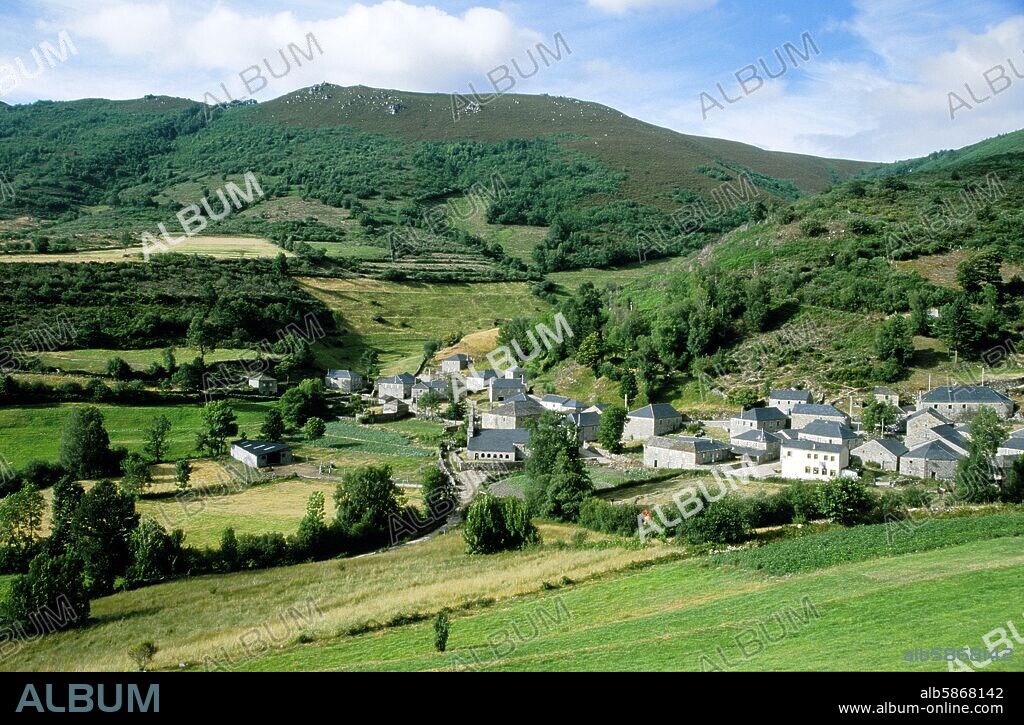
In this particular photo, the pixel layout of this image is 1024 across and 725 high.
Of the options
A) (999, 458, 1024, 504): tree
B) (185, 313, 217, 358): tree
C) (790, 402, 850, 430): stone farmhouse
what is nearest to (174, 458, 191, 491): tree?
(185, 313, 217, 358): tree

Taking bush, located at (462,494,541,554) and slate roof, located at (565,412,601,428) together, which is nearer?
bush, located at (462,494,541,554)

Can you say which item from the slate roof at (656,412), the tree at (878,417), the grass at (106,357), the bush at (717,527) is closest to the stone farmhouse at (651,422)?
the slate roof at (656,412)

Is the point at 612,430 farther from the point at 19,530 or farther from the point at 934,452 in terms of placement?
the point at 19,530

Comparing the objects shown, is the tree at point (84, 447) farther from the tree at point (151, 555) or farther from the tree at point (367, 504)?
the tree at point (367, 504)

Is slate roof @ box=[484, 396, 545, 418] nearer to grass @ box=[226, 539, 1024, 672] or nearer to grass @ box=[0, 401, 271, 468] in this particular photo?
grass @ box=[0, 401, 271, 468]

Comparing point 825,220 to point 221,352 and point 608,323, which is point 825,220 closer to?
point 608,323

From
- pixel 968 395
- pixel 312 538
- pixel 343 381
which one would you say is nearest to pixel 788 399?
pixel 968 395
